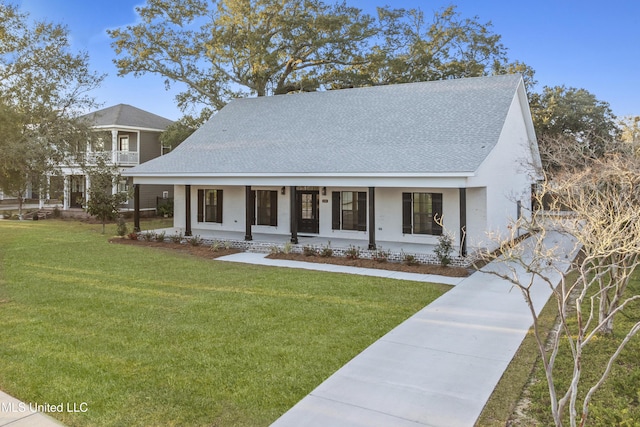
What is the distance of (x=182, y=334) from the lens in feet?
24.2

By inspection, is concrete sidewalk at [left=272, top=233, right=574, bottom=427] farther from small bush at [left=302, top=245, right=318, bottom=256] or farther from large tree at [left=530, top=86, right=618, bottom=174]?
large tree at [left=530, top=86, right=618, bottom=174]

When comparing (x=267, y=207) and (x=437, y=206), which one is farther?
(x=267, y=207)

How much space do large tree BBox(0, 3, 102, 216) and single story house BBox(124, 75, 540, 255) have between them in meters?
3.75

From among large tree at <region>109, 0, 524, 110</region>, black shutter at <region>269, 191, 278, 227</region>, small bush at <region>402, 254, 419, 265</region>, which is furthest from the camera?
large tree at <region>109, 0, 524, 110</region>

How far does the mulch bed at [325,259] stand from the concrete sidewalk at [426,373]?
3458 mm

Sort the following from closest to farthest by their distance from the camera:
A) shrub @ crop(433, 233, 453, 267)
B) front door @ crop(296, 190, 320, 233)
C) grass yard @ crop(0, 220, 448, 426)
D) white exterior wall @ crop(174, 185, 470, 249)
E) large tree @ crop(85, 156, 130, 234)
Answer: grass yard @ crop(0, 220, 448, 426) → shrub @ crop(433, 233, 453, 267) → white exterior wall @ crop(174, 185, 470, 249) → front door @ crop(296, 190, 320, 233) → large tree @ crop(85, 156, 130, 234)

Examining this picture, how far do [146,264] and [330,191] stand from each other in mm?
7474

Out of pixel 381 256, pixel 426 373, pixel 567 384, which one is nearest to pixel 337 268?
pixel 381 256

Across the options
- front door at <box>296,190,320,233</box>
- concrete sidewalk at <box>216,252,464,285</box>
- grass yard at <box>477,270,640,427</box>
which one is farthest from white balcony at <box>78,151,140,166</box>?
grass yard at <box>477,270,640,427</box>

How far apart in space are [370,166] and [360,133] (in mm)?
3547

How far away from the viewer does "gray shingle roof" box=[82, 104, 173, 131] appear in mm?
29825

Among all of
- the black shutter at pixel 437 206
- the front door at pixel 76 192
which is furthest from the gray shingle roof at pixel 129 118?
the black shutter at pixel 437 206

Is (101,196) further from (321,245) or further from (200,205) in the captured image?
(321,245)

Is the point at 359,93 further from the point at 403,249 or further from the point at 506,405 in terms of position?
the point at 506,405
